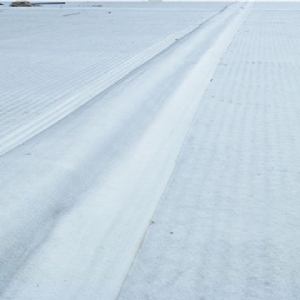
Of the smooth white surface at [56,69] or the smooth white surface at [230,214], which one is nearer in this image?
the smooth white surface at [230,214]

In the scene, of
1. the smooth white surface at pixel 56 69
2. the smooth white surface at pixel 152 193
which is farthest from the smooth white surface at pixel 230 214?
the smooth white surface at pixel 56 69

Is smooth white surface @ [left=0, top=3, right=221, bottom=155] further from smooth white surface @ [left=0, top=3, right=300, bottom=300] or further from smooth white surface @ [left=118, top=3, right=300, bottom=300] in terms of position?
smooth white surface @ [left=118, top=3, right=300, bottom=300]

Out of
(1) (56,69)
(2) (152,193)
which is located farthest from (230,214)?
(1) (56,69)

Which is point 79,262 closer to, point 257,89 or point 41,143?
point 41,143

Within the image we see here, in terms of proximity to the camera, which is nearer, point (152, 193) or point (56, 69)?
point (152, 193)

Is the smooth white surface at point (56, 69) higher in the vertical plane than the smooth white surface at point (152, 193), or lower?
lower

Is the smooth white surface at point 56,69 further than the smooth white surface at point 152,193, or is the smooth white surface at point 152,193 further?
the smooth white surface at point 56,69

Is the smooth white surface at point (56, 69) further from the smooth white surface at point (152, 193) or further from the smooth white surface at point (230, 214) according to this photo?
the smooth white surface at point (230, 214)

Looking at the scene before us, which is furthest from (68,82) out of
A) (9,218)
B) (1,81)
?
(9,218)

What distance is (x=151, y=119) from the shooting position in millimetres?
834

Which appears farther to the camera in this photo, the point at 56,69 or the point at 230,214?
the point at 56,69

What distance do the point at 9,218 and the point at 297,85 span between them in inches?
33.4

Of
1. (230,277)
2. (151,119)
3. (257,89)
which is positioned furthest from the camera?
(257,89)

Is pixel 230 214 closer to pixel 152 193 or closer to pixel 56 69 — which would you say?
pixel 152 193
